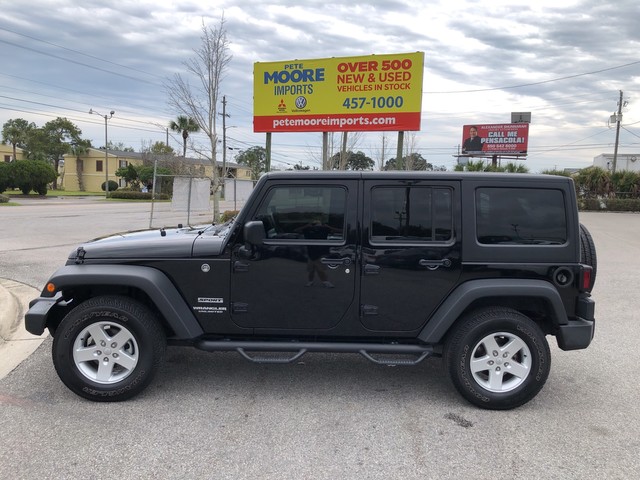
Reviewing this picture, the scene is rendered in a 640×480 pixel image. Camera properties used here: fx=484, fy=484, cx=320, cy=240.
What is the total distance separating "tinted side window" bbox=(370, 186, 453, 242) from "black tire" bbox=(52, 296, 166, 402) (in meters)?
1.90

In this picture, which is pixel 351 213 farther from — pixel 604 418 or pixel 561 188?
pixel 604 418

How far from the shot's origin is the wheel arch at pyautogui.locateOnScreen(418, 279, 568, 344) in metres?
3.62

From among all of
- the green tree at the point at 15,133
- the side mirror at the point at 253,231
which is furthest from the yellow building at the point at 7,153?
the side mirror at the point at 253,231

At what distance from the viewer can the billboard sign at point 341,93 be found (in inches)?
571

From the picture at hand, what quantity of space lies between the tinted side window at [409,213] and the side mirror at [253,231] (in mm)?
859

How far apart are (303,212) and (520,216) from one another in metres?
1.69

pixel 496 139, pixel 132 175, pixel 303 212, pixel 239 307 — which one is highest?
pixel 496 139

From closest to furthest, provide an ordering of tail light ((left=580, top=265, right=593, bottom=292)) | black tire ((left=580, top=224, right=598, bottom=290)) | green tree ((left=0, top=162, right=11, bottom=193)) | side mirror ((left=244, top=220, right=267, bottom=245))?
side mirror ((left=244, top=220, right=267, bottom=245))
tail light ((left=580, top=265, right=593, bottom=292))
black tire ((left=580, top=224, right=598, bottom=290))
green tree ((left=0, top=162, right=11, bottom=193))

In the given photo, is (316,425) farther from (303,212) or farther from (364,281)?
(303,212)

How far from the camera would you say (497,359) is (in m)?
3.72

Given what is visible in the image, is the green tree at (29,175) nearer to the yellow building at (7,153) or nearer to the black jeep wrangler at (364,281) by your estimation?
the black jeep wrangler at (364,281)

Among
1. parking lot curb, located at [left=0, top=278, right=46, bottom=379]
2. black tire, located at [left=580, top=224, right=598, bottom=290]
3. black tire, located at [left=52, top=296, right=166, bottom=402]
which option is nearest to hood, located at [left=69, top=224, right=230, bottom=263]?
black tire, located at [left=52, top=296, right=166, bottom=402]

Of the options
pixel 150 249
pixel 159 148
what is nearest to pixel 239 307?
pixel 150 249

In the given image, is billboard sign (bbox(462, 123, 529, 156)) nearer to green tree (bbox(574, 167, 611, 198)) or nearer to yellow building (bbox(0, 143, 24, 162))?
green tree (bbox(574, 167, 611, 198))
